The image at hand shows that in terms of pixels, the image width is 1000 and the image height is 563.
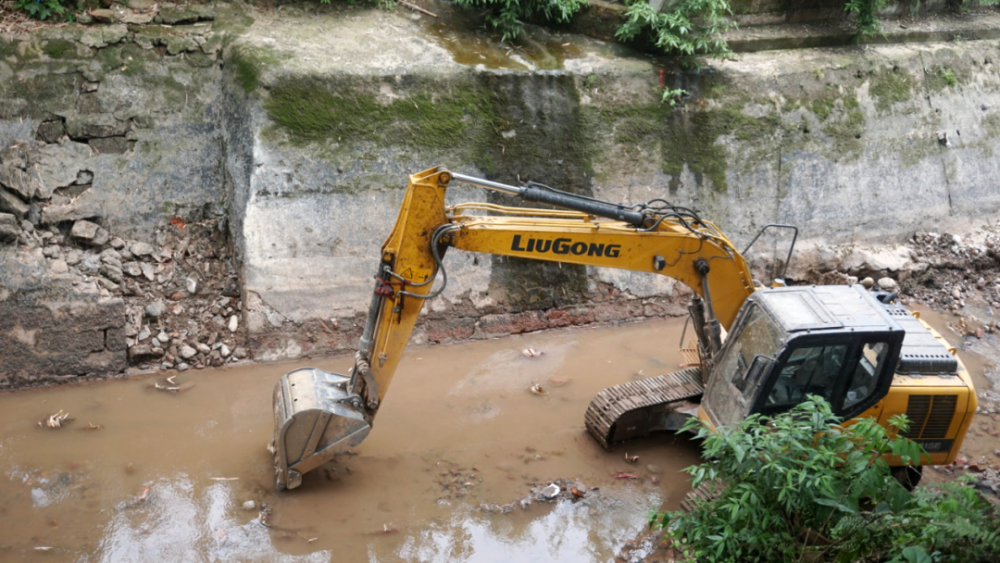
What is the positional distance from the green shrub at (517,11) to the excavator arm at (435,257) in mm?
3987

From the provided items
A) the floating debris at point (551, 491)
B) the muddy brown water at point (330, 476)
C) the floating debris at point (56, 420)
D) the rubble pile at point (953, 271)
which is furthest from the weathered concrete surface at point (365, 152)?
the floating debris at point (551, 491)

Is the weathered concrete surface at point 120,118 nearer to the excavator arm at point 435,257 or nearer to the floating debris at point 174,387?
the floating debris at point 174,387

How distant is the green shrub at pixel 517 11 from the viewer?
9.84 metres

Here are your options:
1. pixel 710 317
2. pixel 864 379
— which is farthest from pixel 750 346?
pixel 864 379

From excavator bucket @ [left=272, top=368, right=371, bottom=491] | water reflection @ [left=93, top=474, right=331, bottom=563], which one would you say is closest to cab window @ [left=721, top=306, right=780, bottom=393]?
excavator bucket @ [left=272, top=368, right=371, bottom=491]

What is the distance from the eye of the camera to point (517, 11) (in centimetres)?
1001

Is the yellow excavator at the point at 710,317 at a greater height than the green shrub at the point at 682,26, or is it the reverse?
the green shrub at the point at 682,26

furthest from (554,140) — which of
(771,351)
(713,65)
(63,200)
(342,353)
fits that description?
(63,200)

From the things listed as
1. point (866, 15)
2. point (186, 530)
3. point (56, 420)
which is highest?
point (866, 15)

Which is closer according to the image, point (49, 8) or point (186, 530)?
point (186, 530)

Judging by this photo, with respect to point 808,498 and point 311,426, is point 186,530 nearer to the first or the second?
point 311,426

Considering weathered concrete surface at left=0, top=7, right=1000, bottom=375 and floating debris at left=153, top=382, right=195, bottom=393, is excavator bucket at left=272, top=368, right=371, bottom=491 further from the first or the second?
weathered concrete surface at left=0, top=7, right=1000, bottom=375

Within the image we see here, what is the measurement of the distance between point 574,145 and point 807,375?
430 cm

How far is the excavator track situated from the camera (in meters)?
7.23
